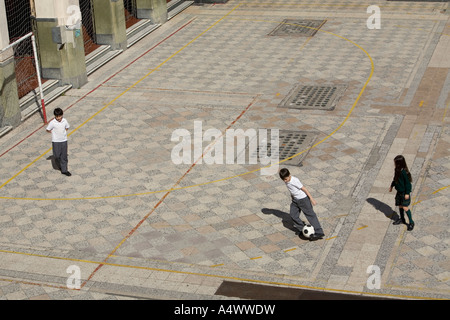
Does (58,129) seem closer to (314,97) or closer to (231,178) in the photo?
(231,178)

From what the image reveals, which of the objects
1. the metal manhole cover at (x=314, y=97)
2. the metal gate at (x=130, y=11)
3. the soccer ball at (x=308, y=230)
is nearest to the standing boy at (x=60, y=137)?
the soccer ball at (x=308, y=230)

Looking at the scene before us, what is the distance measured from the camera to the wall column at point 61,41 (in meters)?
27.7

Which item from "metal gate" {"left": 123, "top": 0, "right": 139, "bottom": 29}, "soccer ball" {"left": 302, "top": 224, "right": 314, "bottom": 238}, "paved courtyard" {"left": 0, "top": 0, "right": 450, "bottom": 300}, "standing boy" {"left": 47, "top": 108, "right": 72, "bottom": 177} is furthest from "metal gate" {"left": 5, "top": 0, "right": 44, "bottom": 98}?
"soccer ball" {"left": 302, "top": 224, "right": 314, "bottom": 238}

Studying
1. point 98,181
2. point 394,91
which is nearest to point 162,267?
point 98,181

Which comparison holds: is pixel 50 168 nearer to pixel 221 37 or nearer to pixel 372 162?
pixel 372 162

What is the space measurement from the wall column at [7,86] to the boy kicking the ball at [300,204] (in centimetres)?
1154

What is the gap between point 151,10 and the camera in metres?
35.9

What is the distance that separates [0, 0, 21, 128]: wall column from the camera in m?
24.3

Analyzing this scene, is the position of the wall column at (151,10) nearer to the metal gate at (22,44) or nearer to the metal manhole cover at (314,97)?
the metal gate at (22,44)

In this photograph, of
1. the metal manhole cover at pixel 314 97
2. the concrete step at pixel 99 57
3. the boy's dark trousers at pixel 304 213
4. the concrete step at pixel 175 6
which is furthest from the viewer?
the concrete step at pixel 175 6

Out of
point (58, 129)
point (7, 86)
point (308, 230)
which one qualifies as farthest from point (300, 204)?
point (7, 86)

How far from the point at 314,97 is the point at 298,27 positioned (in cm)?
959

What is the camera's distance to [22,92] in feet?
90.3

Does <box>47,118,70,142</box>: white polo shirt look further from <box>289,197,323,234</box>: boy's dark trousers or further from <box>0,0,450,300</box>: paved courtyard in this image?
<box>289,197,323,234</box>: boy's dark trousers
